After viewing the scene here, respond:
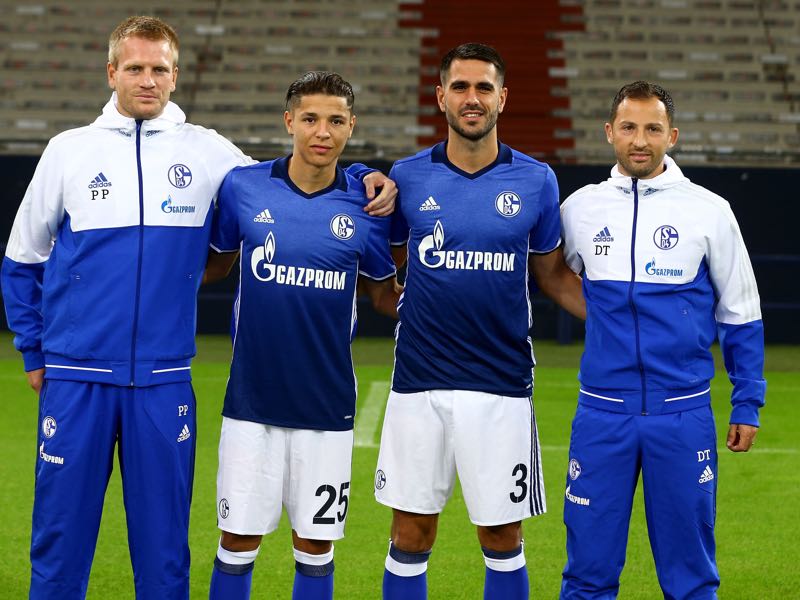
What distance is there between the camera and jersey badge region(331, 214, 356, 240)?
12.1 feet

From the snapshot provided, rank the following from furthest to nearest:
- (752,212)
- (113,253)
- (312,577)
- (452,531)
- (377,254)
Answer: (752,212), (452,531), (377,254), (312,577), (113,253)

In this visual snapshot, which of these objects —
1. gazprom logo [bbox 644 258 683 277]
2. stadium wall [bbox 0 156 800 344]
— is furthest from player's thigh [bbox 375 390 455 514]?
stadium wall [bbox 0 156 800 344]

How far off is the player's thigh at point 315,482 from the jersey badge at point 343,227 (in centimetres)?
63

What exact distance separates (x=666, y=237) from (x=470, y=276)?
630mm

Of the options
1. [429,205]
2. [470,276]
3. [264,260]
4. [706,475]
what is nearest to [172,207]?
[264,260]

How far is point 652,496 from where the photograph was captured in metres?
3.68

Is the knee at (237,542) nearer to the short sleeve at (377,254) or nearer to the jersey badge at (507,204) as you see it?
the short sleeve at (377,254)

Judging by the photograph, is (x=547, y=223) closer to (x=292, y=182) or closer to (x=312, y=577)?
(x=292, y=182)

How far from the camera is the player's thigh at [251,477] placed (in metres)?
3.64

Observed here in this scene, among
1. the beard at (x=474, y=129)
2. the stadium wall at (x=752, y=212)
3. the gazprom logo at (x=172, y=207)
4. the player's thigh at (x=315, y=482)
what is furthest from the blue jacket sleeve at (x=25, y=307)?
the stadium wall at (x=752, y=212)

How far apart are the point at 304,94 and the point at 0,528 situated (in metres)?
2.95

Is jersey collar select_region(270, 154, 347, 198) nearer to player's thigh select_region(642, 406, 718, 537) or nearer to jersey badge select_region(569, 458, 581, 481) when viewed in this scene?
jersey badge select_region(569, 458, 581, 481)

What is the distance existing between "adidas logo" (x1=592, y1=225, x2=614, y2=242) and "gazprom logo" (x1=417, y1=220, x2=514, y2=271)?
280 mm

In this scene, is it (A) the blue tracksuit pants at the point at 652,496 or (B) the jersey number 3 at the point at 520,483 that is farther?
(B) the jersey number 3 at the point at 520,483
